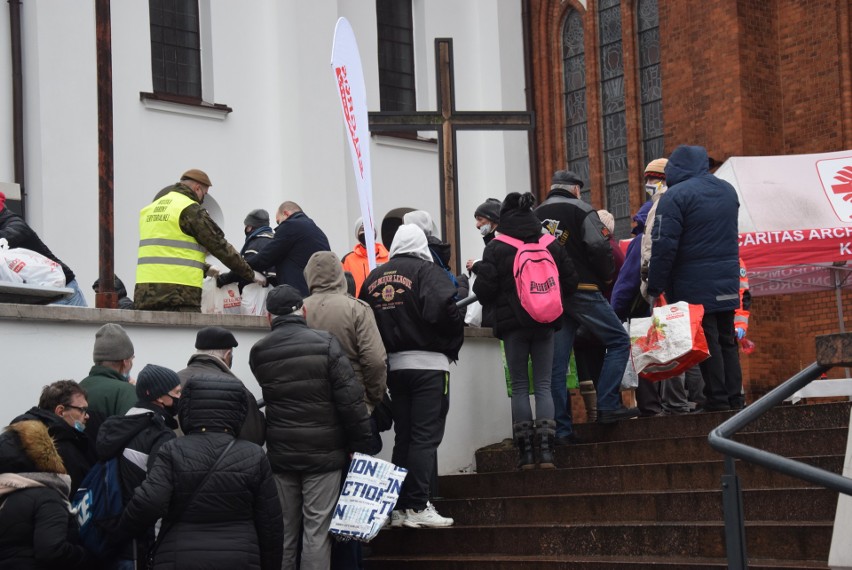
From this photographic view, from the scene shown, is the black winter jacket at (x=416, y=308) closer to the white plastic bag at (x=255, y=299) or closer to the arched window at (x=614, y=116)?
the white plastic bag at (x=255, y=299)

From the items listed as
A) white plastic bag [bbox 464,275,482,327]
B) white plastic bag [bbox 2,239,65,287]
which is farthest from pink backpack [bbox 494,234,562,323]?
white plastic bag [bbox 2,239,65,287]

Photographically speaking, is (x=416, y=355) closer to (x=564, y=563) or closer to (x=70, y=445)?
(x=564, y=563)

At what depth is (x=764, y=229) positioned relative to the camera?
560 inches

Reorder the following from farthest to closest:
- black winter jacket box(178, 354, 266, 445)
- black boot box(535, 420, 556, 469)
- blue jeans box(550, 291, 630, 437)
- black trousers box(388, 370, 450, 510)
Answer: blue jeans box(550, 291, 630, 437) → black boot box(535, 420, 556, 469) → black trousers box(388, 370, 450, 510) → black winter jacket box(178, 354, 266, 445)

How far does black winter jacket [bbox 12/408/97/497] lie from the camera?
7184 mm

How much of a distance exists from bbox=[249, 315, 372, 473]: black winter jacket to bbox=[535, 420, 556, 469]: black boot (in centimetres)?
171

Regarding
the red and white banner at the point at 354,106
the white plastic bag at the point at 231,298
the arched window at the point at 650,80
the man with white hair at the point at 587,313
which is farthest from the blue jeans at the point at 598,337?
the arched window at the point at 650,80

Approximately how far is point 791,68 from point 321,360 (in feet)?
46.9

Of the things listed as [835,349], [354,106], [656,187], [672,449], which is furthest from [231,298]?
[835,349]

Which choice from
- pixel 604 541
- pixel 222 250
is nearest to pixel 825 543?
pixel 604 541

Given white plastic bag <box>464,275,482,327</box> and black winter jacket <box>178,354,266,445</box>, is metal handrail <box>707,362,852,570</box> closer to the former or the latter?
black winter jacket <box>178,354,266,445</box>

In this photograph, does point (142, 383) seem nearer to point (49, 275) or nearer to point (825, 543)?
point (49, 275)

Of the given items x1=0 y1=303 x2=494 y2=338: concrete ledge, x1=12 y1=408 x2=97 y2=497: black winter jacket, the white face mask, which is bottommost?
x1=12 y1=408 x2=97 y2=497: black winter jacket

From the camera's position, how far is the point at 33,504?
6680 millimetres
